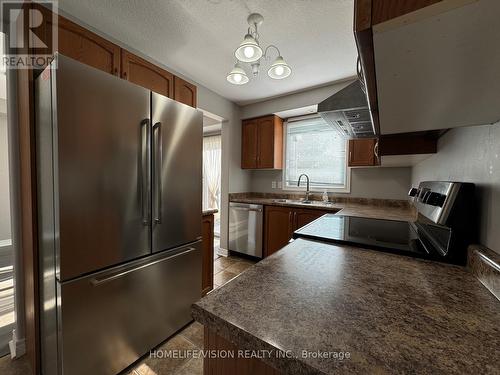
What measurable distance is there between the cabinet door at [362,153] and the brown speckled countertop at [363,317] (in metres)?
2.11

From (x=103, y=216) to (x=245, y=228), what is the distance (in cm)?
223

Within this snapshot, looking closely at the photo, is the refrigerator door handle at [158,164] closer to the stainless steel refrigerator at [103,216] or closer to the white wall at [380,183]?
the stainless steel refrigerator at [103,216]

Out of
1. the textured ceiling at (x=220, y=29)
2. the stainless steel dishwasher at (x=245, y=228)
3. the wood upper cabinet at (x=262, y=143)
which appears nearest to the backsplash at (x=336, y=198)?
the stainless steel dishwasher at (x=245, y=228)

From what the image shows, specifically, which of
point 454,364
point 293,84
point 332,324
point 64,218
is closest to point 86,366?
point 64,218

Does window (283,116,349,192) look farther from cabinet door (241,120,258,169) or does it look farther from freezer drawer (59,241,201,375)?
freezer drawer (59,241,201,375)

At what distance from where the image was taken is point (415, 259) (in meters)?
0.80

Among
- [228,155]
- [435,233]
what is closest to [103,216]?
[435,233]

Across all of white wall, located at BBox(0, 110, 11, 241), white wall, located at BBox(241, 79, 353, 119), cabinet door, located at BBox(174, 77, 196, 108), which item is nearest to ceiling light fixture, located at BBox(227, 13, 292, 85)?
cabinet door, located at BBox(174, 77, 196, 108)

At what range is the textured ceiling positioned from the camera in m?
1.49

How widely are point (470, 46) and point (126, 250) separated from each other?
62.3 inches

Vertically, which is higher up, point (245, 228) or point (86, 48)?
point (86, 48)

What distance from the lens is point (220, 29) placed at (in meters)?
1.72

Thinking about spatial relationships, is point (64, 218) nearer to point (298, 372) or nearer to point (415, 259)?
point (298, 372)

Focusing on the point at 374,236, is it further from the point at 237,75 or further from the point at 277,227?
the point at 277,227
